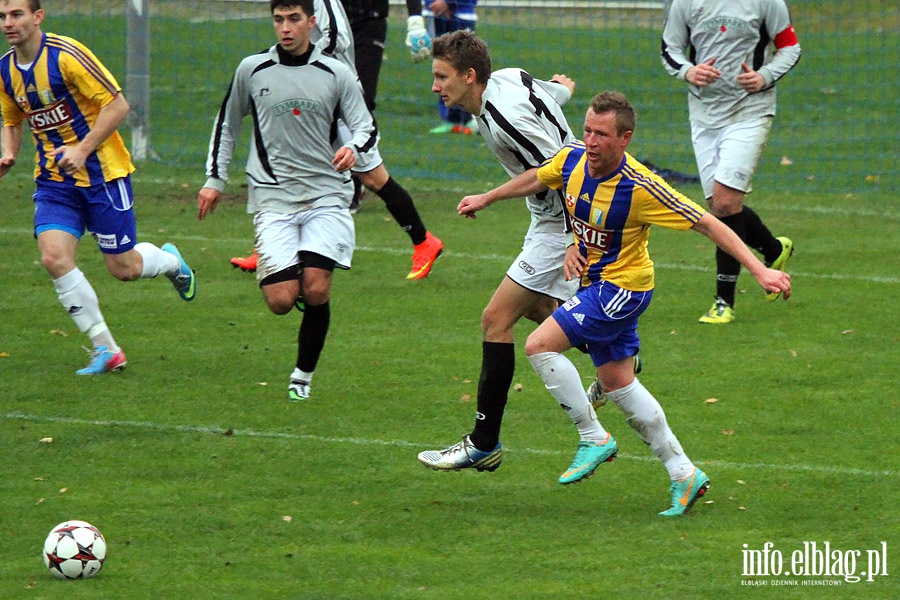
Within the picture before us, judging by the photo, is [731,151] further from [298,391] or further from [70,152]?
[70,152]

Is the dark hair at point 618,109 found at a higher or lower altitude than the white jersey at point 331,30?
higher

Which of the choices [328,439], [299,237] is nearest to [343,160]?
[299,237]

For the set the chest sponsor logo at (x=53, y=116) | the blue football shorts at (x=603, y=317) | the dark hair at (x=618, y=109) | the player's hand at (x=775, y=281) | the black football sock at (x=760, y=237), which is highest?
the dark hair at (x=618, y=109)

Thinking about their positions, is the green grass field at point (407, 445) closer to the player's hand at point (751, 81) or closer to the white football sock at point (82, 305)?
the white football sock at point (82, 305)

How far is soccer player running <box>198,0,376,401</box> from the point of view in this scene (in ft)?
22.3

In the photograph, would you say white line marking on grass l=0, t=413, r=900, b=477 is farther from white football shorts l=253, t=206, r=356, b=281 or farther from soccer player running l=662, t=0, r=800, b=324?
soccer player running l=662, t=0, r=800, b=324

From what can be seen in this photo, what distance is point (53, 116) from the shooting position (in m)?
7.17

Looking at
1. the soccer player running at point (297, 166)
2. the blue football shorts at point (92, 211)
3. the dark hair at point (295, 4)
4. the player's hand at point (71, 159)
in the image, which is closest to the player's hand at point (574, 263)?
the soccer player running at point (297, 166)

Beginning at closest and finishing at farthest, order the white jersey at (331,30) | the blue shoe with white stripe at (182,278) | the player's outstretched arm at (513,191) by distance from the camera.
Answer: the player's outstretched arm at (513,191)
the blue shoe with white stripe at (182,278)
the white jersey at (331,30)

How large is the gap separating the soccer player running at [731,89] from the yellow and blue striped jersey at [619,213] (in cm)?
305

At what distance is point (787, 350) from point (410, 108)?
977 centimetres

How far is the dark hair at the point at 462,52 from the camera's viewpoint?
586cm

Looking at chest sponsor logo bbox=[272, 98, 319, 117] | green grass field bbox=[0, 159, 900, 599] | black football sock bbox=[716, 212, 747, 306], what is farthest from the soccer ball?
black football sock bbox=[716, 212, 747, 306]

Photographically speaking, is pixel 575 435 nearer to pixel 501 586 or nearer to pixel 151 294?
pixel 501 586
